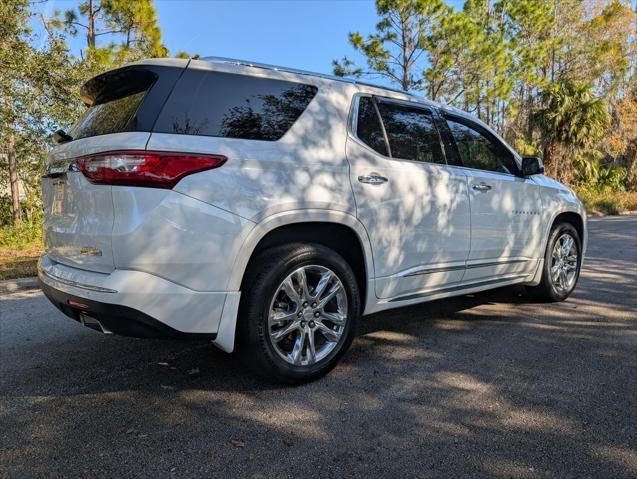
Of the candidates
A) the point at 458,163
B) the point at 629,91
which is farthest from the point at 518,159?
the point at 629,91

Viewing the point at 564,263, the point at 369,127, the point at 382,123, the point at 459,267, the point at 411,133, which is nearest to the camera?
the point at 369,127

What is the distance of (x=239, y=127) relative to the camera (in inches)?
112

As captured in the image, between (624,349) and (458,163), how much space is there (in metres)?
1.84

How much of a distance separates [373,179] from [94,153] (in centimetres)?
169

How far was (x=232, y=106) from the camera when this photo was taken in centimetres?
288

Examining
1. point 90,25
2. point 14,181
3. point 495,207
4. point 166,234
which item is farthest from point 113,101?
point 90,25

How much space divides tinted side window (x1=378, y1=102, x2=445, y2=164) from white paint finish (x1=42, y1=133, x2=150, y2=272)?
175cm

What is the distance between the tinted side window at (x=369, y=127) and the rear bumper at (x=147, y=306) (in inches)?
55.5

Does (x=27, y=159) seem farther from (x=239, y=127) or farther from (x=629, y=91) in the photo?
(x=629, y=91)

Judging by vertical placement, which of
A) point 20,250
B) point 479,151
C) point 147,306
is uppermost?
point 479,151

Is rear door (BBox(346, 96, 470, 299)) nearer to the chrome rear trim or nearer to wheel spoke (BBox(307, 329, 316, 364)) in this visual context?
wheel spoke (BBox(307, 329, 316, 364))

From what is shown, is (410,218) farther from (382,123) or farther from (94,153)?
(94,153)

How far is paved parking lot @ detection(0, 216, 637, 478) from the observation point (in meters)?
2.22

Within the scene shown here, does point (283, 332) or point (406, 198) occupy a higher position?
point (406, 198)
